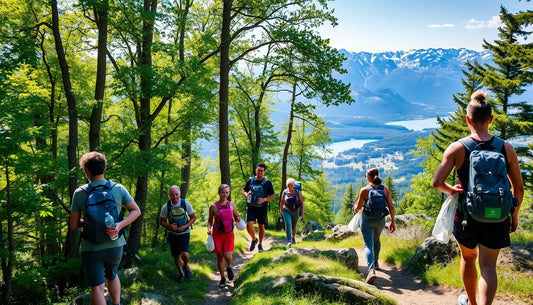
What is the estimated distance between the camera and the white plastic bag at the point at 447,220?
3.26 metres

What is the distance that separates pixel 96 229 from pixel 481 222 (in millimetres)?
4382

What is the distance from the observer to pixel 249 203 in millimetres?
8297

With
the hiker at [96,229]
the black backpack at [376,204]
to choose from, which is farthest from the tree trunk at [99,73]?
the black backpack at [376,204]

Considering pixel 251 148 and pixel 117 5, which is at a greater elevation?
pixel 117 5

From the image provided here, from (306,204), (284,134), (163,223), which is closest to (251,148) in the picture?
(284,134)

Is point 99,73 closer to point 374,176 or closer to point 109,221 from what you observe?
point 109,221

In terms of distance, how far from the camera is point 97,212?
358 cm

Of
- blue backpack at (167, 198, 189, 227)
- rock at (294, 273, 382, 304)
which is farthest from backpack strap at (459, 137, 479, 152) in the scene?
blue backpack at (167, 198, 189, 227)

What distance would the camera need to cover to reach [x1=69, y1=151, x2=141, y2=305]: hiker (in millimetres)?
3574

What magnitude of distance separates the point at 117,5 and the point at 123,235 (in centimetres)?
786

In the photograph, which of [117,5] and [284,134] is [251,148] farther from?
[117,5]

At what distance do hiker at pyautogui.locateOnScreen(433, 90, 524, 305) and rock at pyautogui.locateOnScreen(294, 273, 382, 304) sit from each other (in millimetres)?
1545

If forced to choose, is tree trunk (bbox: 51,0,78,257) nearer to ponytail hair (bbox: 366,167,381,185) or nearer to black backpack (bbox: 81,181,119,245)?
black backpack (bbox: 81,181,119,245)

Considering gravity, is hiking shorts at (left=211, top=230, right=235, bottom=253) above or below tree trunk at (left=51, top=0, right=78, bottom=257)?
below
